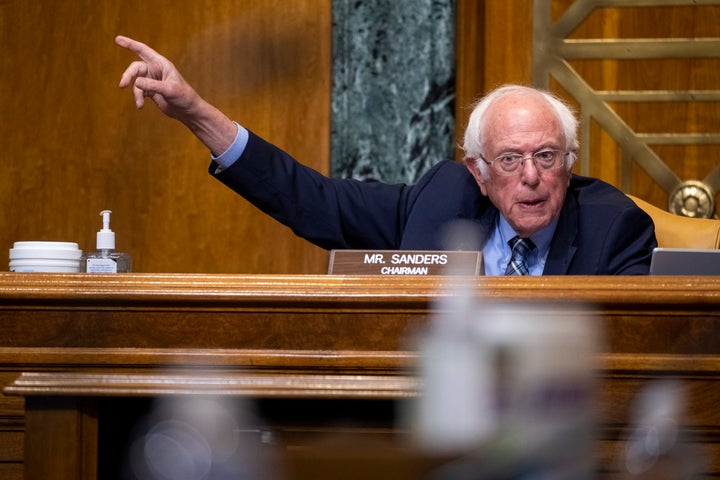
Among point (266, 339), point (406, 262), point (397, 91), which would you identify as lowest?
point (266, 339)

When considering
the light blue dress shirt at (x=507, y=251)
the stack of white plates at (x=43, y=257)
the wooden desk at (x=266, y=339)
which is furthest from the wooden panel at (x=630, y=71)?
the wooden desk at (x=266, y=339)

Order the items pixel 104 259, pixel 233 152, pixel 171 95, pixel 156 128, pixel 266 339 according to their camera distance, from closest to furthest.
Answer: pixel 266 339, pixel 104 259, pixel 171 95, pixel 233 152, pixel 156 128

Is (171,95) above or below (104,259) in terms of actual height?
above

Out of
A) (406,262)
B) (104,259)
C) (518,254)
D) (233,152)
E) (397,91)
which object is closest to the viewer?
(406,262)

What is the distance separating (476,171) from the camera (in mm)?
2494

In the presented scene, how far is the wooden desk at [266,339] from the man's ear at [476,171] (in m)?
1.10

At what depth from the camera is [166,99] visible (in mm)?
2211

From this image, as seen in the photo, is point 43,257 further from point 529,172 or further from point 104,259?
point 529,172

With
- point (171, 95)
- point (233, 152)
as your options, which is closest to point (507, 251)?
point (233, 152)

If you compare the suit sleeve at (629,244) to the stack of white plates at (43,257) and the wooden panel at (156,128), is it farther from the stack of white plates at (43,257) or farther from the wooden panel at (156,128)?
the wooden panel at (156,128)

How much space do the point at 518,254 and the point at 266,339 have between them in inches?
41.1

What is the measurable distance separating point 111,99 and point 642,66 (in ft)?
6.24

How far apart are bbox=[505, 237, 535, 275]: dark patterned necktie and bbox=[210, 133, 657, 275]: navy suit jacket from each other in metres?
0.07

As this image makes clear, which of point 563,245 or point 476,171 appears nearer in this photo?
point 563,245
